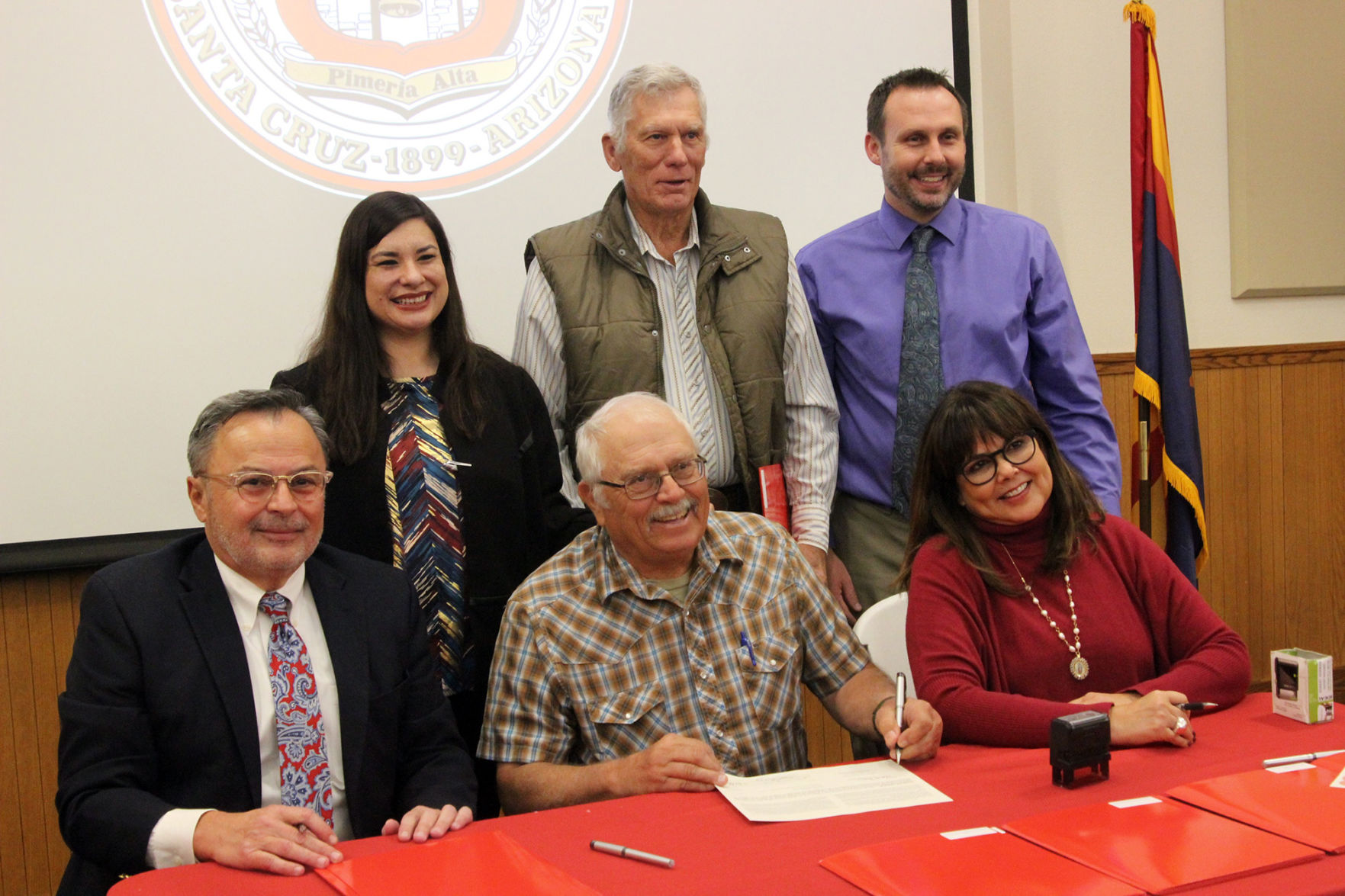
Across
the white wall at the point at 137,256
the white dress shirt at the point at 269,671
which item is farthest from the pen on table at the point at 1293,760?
the white wall at the point at 137,256

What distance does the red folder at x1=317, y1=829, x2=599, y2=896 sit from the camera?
52.4 inches

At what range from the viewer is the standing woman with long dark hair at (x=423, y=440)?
7.50ft

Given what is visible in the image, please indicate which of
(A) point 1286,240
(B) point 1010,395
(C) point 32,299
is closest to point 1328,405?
(A) point 1286,240

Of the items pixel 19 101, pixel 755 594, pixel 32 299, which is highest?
pixel 19 101

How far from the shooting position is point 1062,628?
205 centimetres

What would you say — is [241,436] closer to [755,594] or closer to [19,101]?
[755,594]

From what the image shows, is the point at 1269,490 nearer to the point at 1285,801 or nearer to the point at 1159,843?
the point at 1285,801

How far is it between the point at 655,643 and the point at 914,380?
1.10 meters

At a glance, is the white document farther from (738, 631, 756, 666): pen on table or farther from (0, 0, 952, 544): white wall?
(0, 0, 952, 544): white wall

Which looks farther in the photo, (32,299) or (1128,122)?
(1128,122)

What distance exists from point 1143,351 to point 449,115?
228cm

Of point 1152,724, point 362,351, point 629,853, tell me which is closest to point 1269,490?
point 1152,724

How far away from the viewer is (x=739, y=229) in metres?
2.68

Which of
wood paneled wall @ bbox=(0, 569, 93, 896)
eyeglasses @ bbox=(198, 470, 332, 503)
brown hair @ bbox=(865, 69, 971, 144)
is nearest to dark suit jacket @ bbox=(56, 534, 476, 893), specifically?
eyeglasses @ bbox=(198, 470, 332, 503)
